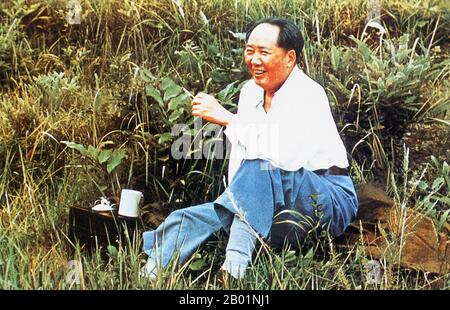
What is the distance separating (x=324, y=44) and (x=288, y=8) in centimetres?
26

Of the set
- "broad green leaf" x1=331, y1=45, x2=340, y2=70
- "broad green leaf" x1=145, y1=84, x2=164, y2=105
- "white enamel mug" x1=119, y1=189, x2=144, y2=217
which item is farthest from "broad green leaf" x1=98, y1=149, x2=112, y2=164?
"broad green leaf" x1=331, y1=45, x2=340, y2=70

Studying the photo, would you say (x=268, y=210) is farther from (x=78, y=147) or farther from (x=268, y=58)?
(x=78, y=147)

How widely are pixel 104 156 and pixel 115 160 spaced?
0.20 feet

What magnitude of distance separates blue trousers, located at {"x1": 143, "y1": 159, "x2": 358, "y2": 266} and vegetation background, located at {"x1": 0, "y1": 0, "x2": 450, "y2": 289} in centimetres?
7

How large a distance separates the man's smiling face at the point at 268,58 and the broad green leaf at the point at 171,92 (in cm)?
39

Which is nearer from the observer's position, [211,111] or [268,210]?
[268,210]

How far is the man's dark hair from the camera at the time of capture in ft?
15.3

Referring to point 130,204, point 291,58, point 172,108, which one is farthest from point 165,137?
point 291,58

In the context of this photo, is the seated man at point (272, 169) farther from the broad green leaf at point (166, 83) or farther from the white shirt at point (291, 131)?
the broad green leaf at point (166, 83)

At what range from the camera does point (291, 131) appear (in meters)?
4.64

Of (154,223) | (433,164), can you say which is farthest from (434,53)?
(154,223)

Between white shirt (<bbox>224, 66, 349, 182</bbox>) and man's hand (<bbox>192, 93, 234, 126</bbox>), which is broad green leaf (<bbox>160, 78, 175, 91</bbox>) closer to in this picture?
man's hand (<bbox>192, 93, 234, 126</bbox>)

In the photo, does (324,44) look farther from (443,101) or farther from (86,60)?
(86,60)

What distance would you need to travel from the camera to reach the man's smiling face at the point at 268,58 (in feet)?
15.3
